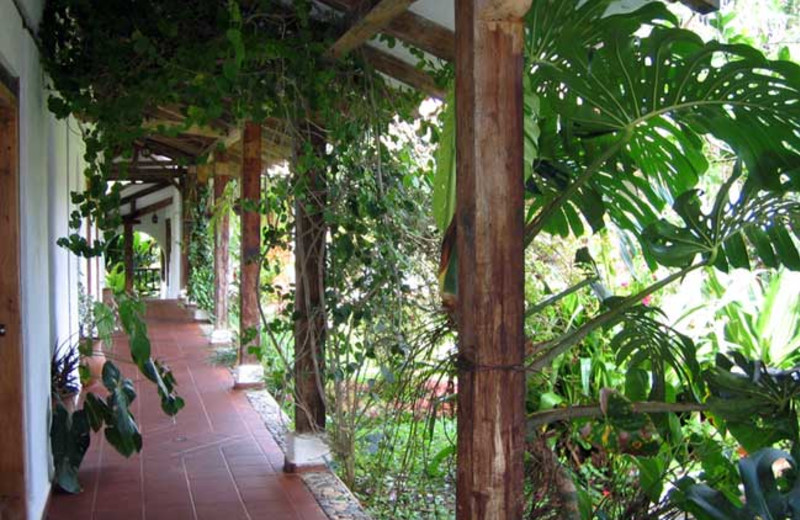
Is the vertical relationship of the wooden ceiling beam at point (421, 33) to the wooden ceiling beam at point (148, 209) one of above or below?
below

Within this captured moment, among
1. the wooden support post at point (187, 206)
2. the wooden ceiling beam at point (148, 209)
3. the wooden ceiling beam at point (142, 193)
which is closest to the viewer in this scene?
the wooden support post at point (187, 206)

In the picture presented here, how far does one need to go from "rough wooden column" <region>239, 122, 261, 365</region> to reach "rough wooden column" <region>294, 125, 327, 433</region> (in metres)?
2.03

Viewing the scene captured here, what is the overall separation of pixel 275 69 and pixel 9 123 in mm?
1284

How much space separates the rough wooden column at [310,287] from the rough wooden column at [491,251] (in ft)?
7.26

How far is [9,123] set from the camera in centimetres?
307

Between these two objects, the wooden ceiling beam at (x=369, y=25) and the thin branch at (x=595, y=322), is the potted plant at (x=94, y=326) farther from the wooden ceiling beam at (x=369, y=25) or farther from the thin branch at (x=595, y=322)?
the thin branch at (x=595, y=322)

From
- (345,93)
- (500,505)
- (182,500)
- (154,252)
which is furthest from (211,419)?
(154,252)

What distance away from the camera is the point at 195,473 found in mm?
4340

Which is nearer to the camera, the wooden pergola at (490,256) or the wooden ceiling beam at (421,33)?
the wooden pergola at (490,256)

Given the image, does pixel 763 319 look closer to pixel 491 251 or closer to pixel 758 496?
pixel 758 496

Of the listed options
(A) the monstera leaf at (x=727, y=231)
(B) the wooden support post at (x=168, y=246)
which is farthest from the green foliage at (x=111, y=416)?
(B) the wooden support post at (x=168, y=246)

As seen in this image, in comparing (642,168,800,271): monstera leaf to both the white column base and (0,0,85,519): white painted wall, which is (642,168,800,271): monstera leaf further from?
the white column base

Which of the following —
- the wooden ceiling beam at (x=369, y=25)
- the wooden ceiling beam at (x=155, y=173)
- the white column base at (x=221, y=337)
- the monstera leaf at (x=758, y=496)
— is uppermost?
the wooden ceiling beam at (x=155, y=173)

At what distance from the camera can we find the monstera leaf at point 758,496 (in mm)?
1891
